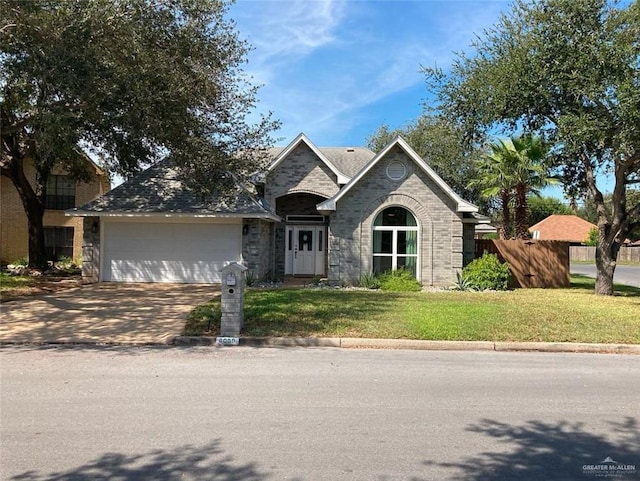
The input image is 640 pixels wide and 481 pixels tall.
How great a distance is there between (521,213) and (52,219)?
→ 22059mm

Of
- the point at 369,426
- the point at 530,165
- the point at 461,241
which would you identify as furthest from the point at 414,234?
the point at 369,426

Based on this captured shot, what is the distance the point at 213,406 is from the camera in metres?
5.77

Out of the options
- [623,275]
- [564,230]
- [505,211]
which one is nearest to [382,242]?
[505,211]

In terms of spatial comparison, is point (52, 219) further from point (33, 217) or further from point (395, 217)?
point (395, 217)

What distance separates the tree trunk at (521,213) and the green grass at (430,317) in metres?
5.76

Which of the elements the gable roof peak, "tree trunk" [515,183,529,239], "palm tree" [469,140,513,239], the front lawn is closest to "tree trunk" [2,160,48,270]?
the front lawn

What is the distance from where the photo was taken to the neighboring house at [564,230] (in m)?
60.9

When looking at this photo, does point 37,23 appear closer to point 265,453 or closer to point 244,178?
point 244,178

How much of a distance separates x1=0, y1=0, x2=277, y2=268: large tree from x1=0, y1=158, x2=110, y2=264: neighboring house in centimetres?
960

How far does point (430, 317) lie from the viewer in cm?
1127

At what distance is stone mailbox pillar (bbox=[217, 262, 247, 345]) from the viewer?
9.75m

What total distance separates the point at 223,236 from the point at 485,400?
45.4 ft

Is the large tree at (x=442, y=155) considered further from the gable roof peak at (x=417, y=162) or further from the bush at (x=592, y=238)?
the bush at (x=592, y=238)

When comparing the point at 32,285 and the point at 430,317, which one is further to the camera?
the point at 32,285
